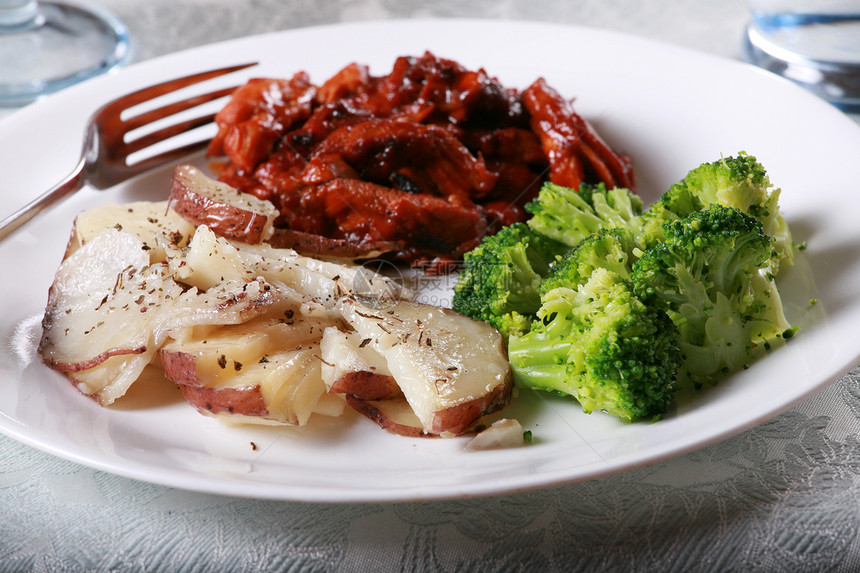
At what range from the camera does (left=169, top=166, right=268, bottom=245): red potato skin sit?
137 inches

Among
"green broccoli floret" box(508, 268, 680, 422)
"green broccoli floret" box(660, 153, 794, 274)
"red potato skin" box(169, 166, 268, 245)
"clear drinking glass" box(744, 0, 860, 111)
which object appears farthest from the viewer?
"clear drinking glass" box(744, 0, 860, 111)

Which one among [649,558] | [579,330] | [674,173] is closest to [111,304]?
[579,330]

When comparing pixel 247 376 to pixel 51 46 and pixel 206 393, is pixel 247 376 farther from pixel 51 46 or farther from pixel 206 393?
pixel 51 46

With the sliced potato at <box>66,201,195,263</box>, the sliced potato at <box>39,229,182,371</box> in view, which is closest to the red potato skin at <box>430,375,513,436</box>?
the sliced potato at <box>39,229,182,371</box>

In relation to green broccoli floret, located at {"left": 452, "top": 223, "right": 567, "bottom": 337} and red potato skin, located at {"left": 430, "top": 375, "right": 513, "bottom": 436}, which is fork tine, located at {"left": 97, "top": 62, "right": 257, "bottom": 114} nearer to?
green broccoli floret, located at {"left": 452, "top": 223, "right": 567, "bottom": 337}

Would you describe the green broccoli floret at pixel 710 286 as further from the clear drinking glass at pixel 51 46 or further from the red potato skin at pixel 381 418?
the clear drinking glass at pixel 51 46

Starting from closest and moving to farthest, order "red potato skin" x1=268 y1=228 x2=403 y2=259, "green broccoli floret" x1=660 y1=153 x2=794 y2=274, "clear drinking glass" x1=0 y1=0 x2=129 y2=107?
"green broccoli floret" x1=660 y1=153 x2=794 y2=274, "red potato skin" x1=268 y1=228 x2=403 y2=259, "clear drinking glass" x1=0 y1=0 x2=129 y2=107

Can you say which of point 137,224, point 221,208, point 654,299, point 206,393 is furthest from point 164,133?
point 654,299

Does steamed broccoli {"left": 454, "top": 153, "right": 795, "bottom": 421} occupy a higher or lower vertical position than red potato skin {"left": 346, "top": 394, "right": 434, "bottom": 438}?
higher

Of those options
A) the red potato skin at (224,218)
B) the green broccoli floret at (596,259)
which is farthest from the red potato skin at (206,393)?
the green broccoli floret at (596,259)

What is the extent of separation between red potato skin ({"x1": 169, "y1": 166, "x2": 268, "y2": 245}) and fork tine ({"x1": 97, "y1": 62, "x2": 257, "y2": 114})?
1.37 meters

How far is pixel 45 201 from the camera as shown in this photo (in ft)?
12.7

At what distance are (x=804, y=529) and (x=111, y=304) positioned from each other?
101 inches

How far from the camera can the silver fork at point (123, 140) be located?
4.33 m
